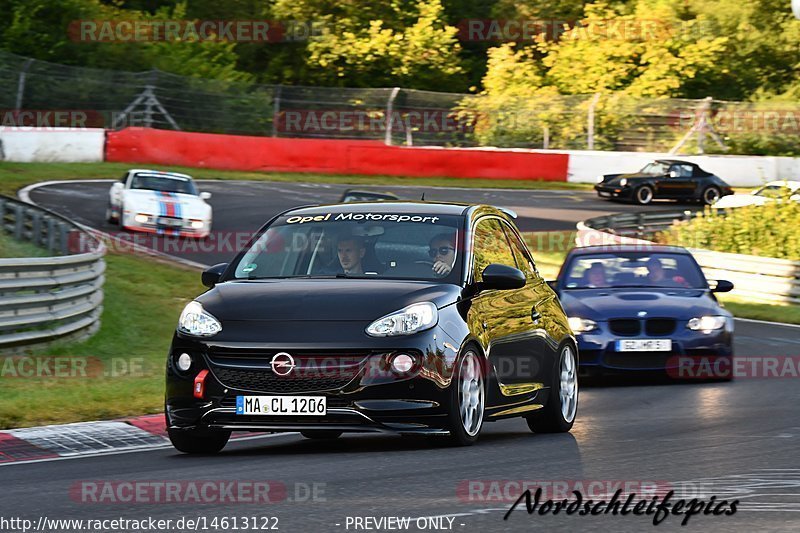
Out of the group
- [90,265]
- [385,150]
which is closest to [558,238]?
[385,150]

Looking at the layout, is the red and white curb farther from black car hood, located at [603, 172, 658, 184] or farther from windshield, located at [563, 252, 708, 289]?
black car hood, located at [603, 172, 658, 184]

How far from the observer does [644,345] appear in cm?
1491

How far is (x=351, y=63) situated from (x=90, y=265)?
4527cm

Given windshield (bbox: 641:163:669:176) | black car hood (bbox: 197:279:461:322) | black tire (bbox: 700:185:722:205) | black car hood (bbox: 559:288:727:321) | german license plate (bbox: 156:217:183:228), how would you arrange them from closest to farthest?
black car hood (bbox: 197:279:461:322)
black car hood (bbox: 559:288:727:321)
german license plate (bbox: 156:217:183:228)
windshield (bbox: 641:163:669:176)
black tire (bbox: 700:185:722:205)

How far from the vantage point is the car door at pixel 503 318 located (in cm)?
980

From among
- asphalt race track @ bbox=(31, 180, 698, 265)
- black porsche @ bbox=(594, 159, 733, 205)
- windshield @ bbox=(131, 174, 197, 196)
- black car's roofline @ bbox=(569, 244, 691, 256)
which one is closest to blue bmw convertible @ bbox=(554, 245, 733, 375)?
black car's roofline @ bbox=(569, 244, 691, 256)

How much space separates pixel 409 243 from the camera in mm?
9867

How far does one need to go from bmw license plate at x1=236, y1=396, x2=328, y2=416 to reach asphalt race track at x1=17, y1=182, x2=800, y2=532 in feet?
0.96

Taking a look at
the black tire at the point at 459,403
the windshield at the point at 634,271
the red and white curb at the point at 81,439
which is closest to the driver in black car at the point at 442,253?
the black tire at the point at 459,403

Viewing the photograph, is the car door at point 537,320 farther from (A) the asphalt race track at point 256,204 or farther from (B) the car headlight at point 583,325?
(A) the asphalt race track at point 256,204

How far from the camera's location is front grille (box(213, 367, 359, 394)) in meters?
8.76

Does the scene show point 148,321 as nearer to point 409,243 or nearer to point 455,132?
point 409,243

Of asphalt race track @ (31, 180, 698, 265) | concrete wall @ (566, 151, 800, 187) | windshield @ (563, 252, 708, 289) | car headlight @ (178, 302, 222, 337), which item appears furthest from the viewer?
concrete wall @ (566, 151, 800, 187)

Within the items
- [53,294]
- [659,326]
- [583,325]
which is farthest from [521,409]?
[53,294]
